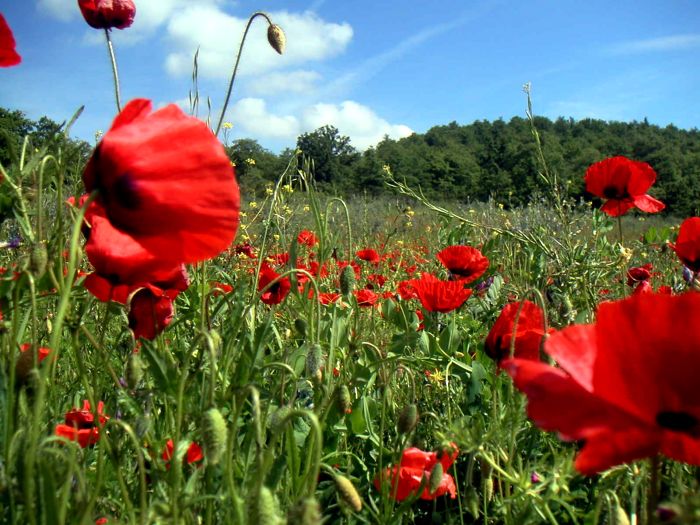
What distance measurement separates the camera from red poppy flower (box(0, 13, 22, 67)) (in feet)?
2.91

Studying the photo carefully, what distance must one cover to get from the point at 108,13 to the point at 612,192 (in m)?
1.84

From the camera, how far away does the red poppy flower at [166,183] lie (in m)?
0.75

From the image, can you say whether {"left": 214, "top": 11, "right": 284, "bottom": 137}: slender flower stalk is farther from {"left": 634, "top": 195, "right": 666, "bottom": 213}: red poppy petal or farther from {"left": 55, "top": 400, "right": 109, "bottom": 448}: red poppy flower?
{"left": 634, "top": 195, "right": 666, "bottom": 213}: red poppy petal

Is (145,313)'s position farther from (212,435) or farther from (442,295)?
(442,295)

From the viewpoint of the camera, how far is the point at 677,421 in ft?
1.99

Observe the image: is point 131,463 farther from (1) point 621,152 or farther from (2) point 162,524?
(1) point 621,152

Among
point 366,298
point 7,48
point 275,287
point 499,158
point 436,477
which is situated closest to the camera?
point 7,48

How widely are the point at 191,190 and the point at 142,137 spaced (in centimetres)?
8

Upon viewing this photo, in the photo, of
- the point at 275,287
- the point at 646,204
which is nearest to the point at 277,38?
the point at 275,287

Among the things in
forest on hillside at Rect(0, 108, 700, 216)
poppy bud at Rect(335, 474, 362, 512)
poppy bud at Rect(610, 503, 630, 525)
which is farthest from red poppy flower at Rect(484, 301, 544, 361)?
forest on hillside at Rect(0, 108, 700, 216)

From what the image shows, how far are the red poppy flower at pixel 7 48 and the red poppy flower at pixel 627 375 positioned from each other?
2.64 feet

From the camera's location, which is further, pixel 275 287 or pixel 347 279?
pixel 275 287

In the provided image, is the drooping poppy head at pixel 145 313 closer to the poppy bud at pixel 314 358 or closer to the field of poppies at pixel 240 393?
the field of poppies at pixel 240 393

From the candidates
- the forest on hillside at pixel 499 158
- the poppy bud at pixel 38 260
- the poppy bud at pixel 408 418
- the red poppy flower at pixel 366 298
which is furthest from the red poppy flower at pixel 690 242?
the forest on hillside at pixel 499 158
